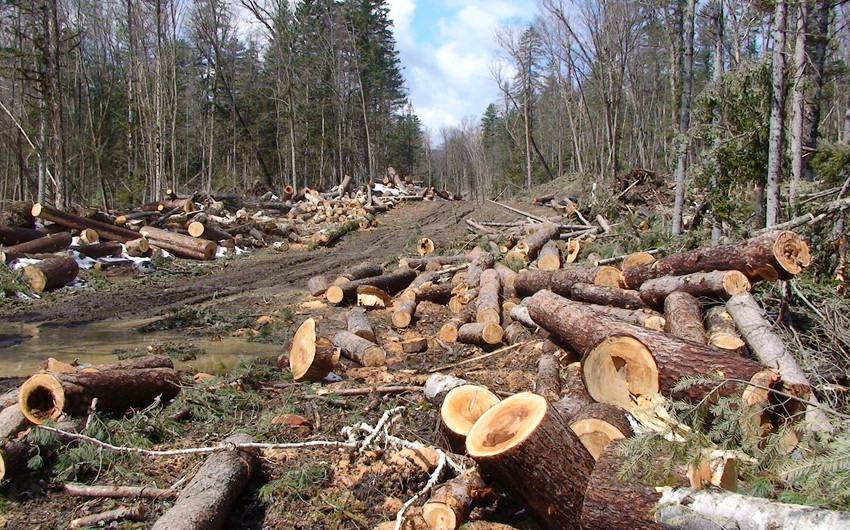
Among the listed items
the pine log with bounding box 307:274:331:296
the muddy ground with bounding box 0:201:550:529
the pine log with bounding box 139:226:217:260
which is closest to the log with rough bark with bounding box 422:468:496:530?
the muddy ground with bounding box 0:201:550:529

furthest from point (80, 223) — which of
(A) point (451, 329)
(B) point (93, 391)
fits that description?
(B) point (93, 391)

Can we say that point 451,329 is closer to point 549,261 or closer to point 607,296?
point 607,296

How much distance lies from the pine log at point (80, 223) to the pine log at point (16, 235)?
2.71 feet

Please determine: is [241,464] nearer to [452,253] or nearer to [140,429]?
[140,429]

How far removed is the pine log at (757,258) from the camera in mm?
6321

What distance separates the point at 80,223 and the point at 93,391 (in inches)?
504

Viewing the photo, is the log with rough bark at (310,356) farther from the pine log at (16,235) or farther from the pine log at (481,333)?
the pine log at (16,235)

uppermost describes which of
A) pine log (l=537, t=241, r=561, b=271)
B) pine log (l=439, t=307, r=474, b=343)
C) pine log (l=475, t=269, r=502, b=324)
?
pine log (l=537, t=241, r=561, b=271)

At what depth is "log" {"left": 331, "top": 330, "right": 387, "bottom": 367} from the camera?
7902mm

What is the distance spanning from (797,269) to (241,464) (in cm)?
601

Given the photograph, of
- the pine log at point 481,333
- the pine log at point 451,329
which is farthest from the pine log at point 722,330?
the pine log at point 451,329

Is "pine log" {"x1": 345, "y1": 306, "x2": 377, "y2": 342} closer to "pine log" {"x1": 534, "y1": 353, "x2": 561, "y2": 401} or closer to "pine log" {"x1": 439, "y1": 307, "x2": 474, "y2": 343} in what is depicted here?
"pine log" {"x1": 439, "y1": 307, "x2": 474, "y2": 343}

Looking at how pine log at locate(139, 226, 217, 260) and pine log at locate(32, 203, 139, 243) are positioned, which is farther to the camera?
pine log at locate(139, 226, 217, 260)

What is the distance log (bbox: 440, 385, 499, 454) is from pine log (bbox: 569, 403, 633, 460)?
680mm
